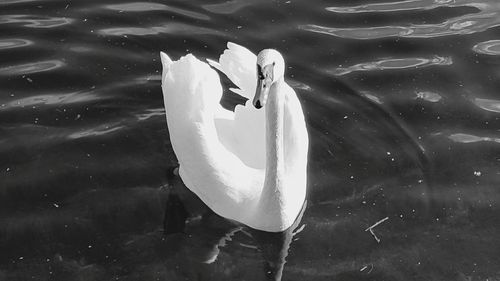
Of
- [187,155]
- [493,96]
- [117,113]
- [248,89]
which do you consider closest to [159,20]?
[117,113]

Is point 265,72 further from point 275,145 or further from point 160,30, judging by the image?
point 160,30

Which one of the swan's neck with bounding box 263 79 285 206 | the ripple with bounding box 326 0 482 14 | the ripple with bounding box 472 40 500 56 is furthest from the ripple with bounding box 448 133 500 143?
the ripple with bounding box 326 0 482 14

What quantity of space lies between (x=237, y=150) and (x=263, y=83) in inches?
57.3

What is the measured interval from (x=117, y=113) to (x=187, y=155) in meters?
1.60

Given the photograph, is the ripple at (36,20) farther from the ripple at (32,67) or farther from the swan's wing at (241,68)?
the swan's wing at (241,68)

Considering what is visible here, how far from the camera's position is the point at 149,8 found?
1099 cm

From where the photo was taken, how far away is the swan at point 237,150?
7.75 meters

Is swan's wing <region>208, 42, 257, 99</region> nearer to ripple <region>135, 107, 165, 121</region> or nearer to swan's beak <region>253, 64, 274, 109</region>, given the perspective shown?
ripple <region>135, 107, 165, 121</region>

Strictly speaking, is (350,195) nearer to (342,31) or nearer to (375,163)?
(375,163)

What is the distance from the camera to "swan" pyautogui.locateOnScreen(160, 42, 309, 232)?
25.4 feet

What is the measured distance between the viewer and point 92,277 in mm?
7555

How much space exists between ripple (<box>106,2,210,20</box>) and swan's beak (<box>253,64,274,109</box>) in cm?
404

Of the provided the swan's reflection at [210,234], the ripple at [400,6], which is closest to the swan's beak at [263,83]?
the swan's reflection at [210,234]

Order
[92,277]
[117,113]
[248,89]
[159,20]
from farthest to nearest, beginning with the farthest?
1. [159,20]
2. [117,113]
3. [248,89]
4. [92,277]
